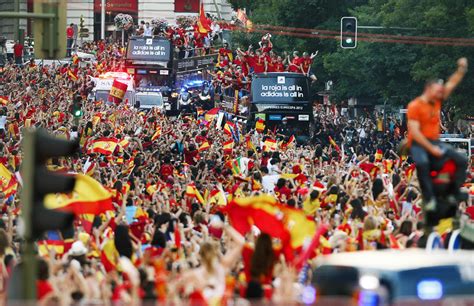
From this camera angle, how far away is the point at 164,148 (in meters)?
35.4

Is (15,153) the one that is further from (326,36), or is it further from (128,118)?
(326,36)

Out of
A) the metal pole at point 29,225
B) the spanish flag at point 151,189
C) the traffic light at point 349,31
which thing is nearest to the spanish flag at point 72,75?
the traffic light at point 349,31

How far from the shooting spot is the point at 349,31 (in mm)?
41500

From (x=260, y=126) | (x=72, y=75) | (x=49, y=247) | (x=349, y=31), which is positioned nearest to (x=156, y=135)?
(x=260, y=126)

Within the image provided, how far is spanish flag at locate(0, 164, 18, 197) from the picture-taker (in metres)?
23.6

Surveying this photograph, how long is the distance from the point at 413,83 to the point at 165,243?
133 ft

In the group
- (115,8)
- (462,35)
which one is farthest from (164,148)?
(115,8)

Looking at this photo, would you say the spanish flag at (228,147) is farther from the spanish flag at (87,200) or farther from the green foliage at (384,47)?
the spanish flag at (87,200)

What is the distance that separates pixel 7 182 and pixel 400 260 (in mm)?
14256

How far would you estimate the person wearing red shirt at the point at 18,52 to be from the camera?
74.9 m

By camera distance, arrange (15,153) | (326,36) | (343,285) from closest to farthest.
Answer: (343,285) → (15,153) → (326,36)

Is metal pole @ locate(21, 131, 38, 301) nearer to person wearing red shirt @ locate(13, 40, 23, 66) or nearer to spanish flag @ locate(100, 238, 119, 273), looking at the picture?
spanish flag @ locate(100, 238, 119, 273)

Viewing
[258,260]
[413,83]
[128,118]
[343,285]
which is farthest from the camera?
[413,83]

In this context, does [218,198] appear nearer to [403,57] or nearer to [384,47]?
[403,57]
